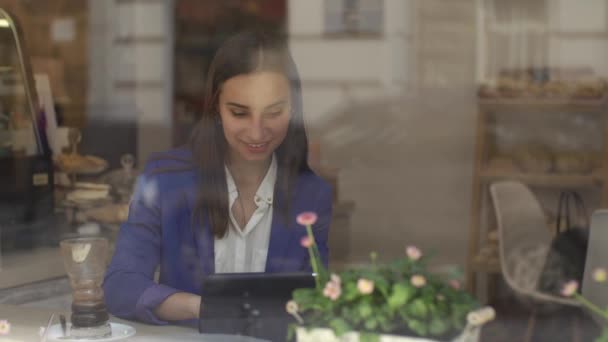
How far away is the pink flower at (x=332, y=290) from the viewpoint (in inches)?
71.8

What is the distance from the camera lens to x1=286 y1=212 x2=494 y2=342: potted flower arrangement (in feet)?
5.86

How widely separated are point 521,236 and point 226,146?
1.95 metres

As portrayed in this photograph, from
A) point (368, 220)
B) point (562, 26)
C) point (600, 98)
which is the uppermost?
point (562, 26)

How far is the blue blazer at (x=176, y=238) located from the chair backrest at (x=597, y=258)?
0.75 metres

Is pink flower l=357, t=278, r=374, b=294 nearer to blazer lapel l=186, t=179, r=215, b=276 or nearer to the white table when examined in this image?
the white table

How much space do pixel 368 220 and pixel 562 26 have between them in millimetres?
1236

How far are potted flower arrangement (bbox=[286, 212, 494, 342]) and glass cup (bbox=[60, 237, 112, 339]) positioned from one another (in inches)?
25.3

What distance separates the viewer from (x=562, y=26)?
4.59 meters

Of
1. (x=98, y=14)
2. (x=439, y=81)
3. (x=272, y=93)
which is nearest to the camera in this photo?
(x=272, y=93)

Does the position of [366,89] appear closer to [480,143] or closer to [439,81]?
[439,81]

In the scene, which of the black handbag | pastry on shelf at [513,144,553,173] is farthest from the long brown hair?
pastry on shelf at [513,144,553,173]

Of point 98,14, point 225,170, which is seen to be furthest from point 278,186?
point 98,14

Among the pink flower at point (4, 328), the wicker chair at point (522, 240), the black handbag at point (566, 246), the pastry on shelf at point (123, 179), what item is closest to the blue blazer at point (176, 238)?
the pink flower at point (4, 328)

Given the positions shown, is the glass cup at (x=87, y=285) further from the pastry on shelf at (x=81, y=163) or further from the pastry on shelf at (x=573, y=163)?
the pastry on shelf at (x=573, y=163)
